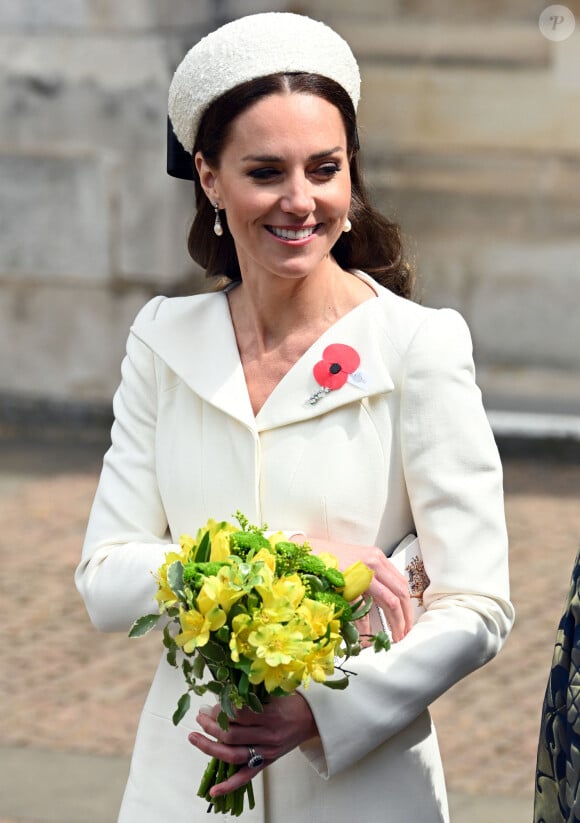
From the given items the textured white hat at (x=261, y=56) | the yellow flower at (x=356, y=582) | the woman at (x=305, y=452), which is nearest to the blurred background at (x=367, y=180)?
the woman at (x=305, y=452)

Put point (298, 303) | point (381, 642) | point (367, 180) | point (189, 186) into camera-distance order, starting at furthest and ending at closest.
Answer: point (189, 186)
point (367, 180)
point (298, 303)
point (381, 642)

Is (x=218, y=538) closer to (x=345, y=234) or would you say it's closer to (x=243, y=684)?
(x=243, y=684)

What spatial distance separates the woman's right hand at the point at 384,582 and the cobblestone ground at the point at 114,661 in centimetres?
267

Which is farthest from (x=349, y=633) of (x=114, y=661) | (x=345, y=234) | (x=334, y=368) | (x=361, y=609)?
(x=114, y=661)

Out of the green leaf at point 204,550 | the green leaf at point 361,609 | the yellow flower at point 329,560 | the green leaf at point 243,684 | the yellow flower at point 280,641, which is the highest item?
the green leaf at point 204,550

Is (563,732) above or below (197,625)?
below

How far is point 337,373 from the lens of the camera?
2850 millimetres

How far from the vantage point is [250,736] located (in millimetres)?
2557

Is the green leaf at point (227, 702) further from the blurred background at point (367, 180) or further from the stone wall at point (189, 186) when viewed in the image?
the stone wall at point (189, 186)

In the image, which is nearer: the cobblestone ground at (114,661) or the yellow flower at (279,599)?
the yellow flower at (279,599)

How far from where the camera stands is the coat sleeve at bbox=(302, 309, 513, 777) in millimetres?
2652

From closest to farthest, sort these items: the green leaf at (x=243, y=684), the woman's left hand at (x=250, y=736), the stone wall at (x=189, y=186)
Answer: the green leaf at (x=243, y=684), the woman's left hand at (x=250, y=736), the stone wall at (x=189, y=186)

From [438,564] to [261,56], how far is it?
3.24 ft

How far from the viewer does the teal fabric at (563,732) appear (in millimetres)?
2307
